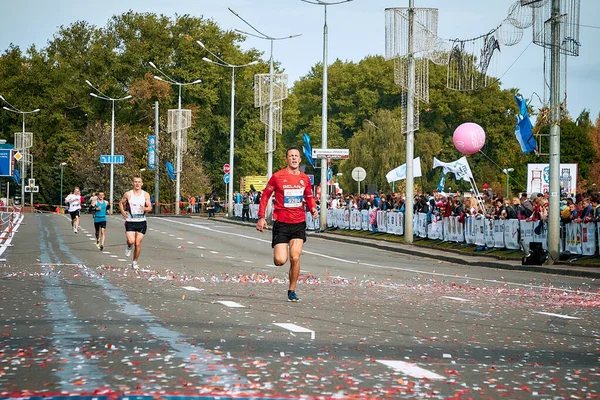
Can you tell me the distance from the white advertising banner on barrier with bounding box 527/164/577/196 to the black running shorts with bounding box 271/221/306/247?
1231 inches

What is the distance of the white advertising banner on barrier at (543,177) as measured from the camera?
46.1m

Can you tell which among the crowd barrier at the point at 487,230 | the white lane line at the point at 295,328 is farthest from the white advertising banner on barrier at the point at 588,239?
the white lane line at the point at 295,328

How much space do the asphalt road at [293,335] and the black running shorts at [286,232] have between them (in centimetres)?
87

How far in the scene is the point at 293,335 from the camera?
11055 mm

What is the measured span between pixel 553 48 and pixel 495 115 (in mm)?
77541

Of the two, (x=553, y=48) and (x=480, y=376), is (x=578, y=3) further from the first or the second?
(x=480, y=376)

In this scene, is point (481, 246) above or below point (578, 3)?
below

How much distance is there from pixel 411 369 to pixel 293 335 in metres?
2.40

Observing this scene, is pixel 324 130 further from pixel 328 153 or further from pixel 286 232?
pixel 286 232

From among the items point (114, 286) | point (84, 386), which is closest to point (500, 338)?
point (84, 386)

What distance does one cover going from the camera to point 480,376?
8.55 metres

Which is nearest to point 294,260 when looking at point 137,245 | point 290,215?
point 290,215

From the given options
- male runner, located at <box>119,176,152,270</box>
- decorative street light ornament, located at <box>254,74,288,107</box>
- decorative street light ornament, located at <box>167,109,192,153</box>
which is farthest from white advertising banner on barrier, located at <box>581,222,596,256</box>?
decorative street light ornament, located at <box>167,109,192,153</box>

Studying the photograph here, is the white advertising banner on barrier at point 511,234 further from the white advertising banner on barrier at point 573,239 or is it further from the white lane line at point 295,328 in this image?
the white lane line at point 295,328
